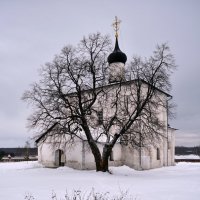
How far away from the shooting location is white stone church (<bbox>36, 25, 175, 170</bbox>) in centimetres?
2398

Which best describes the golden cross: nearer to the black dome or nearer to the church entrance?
the black dome

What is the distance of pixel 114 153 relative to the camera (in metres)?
26.2

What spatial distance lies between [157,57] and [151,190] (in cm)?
1010

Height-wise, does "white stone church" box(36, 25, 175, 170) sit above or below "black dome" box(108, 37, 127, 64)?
below

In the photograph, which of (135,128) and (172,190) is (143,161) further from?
(172,190)

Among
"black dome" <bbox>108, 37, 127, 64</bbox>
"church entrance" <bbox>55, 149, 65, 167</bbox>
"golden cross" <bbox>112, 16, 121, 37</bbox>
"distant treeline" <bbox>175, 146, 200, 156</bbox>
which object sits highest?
"golden cross" <bbox>112, 16, 121, 37</bbox>

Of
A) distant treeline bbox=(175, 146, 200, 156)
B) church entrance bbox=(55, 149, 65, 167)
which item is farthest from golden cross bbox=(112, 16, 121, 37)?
distant treeline bbox=(175, 146, 200, 156)

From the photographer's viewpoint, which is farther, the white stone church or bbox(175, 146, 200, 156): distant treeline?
bbox(175, 146, 200, 156): distant treeline

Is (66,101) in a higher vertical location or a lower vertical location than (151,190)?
higher

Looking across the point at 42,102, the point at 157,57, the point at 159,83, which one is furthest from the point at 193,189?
the point at 42,102

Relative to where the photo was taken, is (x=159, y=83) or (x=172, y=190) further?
(x=159, y=83)

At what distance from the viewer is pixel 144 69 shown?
20.7 metres

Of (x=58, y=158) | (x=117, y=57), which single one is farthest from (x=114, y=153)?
(x=117, y=57)

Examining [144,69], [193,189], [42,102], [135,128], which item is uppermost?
[144,69]
